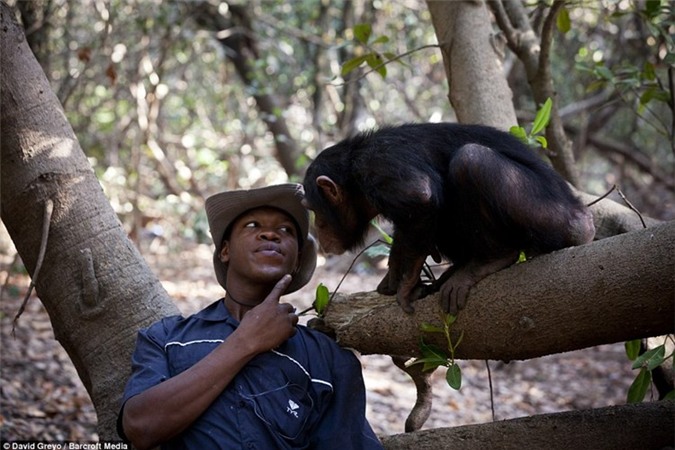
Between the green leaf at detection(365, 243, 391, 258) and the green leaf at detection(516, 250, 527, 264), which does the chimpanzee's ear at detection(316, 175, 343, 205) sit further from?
the green leaf at detection(516, 250, 527, 264)

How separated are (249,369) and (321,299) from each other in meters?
0.40

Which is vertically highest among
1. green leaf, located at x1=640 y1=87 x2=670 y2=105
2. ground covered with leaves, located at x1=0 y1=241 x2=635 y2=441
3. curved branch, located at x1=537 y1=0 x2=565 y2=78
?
curved branch, located at x1=537 y1=0 x2=565 y2=78

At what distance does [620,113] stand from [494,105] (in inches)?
390

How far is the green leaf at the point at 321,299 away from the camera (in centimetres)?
278

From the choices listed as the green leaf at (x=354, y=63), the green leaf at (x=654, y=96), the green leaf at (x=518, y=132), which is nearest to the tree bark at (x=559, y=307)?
the green leaf at (x=518, y=132)

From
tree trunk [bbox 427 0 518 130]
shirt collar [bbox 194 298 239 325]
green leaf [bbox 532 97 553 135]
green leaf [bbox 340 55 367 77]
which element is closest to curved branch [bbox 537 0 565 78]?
tree trunk [bbox 427 0 518 130]

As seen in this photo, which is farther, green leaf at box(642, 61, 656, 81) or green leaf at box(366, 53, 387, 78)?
green leaf at box(366, 53, 387, 78)

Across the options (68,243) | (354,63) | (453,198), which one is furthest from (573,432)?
(354,63)

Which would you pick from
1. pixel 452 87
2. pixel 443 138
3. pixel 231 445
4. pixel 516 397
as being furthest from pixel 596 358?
pixel 231 445

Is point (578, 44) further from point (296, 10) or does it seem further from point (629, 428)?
point (629, 428)

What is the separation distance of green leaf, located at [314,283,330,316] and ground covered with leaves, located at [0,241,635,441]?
41.6 inches

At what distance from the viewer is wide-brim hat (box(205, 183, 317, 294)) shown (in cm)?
295

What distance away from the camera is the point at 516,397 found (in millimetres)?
6980

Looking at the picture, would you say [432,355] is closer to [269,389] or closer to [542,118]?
[269,389]
